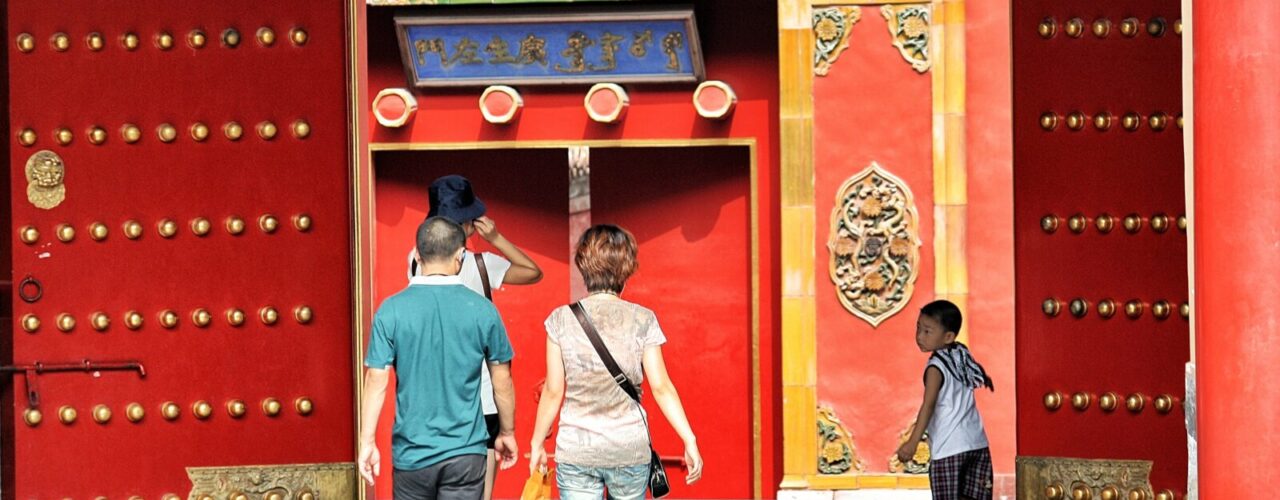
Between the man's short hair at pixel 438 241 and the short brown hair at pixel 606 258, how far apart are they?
385 millimetres

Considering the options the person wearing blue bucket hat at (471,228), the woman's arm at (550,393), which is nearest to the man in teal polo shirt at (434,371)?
the woman's arm at (550,393)

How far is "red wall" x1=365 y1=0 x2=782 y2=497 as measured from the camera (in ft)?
38.6


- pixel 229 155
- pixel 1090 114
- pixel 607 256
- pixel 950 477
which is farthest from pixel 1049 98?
pixel 229 155

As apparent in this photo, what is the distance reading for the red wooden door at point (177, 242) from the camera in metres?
8.26

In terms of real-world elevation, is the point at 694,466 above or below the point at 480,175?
below

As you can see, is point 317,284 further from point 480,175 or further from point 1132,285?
point 480,175

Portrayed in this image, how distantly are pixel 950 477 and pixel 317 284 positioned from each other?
8.13 feet

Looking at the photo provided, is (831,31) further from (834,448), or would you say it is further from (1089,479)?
(1089,479)

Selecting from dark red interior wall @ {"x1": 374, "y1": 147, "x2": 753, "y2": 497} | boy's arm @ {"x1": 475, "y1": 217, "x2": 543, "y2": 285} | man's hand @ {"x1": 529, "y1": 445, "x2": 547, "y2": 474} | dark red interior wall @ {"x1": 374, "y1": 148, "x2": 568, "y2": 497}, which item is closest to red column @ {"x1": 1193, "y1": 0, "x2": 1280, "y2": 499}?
man's hand @ {"x1": 529, "y1": 445, "x2": 547, "y2": 474}

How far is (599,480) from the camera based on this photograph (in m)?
6.63

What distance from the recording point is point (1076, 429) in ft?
27.8

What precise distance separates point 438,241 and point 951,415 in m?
2.34

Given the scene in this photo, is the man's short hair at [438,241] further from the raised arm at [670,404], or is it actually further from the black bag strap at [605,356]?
the raised arm at [670,404]

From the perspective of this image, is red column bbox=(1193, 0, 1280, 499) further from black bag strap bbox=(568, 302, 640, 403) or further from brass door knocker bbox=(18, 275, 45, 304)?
brass door knocker bbox=(18, 275, 45, 304)
